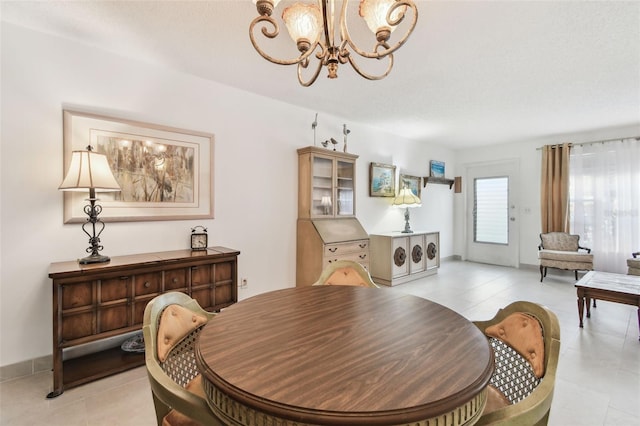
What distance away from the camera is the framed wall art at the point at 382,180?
484 cm

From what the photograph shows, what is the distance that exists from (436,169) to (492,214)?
1.58 meters

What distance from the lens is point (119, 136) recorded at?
249cm

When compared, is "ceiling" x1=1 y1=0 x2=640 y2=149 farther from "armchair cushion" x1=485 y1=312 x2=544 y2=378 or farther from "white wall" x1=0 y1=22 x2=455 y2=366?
"armchair cushion" x1=485 y1=312 x2=544 y2=378

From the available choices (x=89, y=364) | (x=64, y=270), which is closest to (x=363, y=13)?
(x=64, y=270)

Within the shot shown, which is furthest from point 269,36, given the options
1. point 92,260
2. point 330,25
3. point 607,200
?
point 607,200

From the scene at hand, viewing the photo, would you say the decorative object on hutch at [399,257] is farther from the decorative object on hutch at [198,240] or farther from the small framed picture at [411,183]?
the decorative object on hutch at [198,240]

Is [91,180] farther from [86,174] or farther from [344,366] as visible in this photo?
[344,366]

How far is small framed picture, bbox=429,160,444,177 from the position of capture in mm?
6085

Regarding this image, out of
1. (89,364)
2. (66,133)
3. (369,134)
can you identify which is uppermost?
(369,134)

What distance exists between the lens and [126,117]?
256 cm

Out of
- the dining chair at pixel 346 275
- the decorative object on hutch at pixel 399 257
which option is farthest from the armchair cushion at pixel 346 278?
the decorative object on hutch at pixel 399 257

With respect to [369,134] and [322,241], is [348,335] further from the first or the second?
[369,134]

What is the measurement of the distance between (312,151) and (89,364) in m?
2.94

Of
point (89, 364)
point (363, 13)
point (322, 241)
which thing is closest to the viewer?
point (363, 13)
